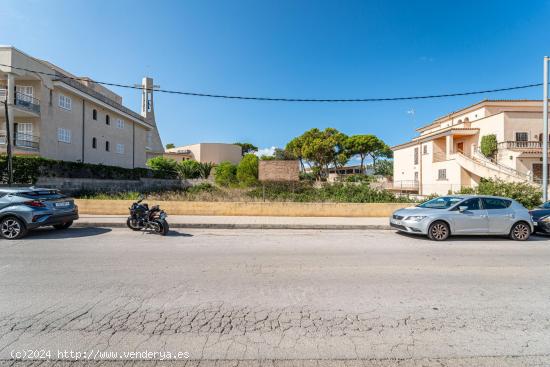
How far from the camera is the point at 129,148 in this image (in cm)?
3250

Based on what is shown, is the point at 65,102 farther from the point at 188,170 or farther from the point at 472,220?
the point at 472,220

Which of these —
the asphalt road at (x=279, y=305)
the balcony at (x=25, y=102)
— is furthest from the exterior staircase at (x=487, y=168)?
the balcony at (x=25, y=102)

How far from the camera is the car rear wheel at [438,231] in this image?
304 inches

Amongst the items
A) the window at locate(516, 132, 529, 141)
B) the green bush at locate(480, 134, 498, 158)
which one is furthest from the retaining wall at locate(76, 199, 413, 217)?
the window at locate(516, 132, 529, 141)

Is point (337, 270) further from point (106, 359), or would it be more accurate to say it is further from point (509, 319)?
point (106, 359)

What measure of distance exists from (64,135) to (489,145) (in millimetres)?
39711

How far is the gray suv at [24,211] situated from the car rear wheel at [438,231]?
11.4m

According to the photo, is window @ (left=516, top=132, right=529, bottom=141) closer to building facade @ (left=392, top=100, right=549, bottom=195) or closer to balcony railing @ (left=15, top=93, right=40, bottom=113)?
building facade @ (left=392, top=100, right=549, bottom=195)

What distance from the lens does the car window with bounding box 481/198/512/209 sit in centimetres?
804

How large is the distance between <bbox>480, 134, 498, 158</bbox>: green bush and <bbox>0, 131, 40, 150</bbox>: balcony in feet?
131

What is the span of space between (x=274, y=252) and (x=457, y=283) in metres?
3.66

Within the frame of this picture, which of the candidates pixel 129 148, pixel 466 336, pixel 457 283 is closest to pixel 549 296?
pixel 457 283

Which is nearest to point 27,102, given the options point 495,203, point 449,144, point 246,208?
point 246,208

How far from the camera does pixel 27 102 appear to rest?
19.7 metres
